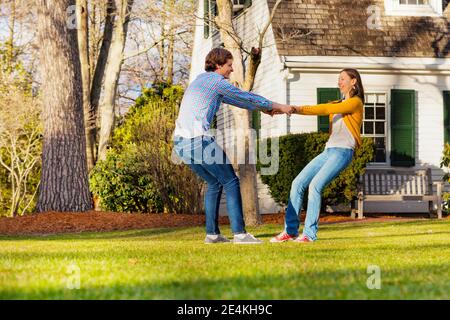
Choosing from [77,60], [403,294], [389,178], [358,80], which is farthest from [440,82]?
[403,294]

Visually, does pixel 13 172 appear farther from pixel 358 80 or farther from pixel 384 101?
pixel 358 80

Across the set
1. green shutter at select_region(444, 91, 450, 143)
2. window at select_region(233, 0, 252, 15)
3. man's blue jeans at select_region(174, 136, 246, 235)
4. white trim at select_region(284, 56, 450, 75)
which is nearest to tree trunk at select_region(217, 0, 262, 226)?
white trim at select_region(284, 56, 450, 75)

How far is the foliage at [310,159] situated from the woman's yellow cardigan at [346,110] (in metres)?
8.37

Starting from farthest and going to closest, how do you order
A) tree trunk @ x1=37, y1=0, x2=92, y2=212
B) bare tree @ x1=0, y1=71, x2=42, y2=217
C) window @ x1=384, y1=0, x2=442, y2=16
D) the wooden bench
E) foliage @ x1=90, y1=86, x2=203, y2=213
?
bare tree @ x1=0, y1=71, x2=42, y2=217 < window @ x1=384, y1=0, x2=442, y2=16 < the wooden bench < foliage @ x1=90, y1=86, x2=203, y2=213 < tree trunk @ x1=37, y1=0, x2=92, y2=212

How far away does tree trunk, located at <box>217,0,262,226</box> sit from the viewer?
1555 cm

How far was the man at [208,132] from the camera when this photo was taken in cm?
909

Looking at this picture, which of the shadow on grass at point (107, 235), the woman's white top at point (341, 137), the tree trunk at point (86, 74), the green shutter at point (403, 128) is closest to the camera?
the woman's white top at point (341, 137)

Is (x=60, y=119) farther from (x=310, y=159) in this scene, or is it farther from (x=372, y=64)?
(x=372, y=64)

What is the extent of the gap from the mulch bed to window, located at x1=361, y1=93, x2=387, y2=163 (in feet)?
10.6

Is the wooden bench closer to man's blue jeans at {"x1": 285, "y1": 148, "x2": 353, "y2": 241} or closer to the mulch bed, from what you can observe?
the mulch bed

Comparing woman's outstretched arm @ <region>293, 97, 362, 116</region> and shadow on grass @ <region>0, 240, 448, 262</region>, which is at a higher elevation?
woman's outstretched arm @ <region>293, 97, 362, 116</region>

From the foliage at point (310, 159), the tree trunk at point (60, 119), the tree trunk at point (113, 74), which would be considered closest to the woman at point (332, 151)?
the foliage at point (310, 159)

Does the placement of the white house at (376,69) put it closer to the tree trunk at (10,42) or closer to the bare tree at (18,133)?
the bare tree at (18,133)
